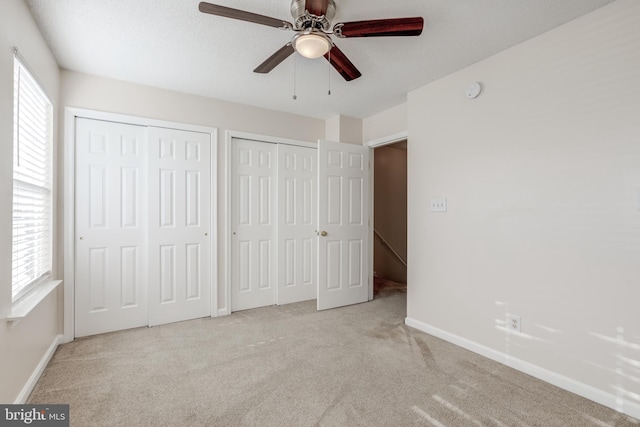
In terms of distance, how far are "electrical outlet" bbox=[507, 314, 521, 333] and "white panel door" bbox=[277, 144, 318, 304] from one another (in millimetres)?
2341

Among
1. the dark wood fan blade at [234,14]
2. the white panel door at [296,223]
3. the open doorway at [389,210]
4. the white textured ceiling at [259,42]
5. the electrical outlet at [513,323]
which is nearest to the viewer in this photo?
the dark wood fan blade at [234,14]

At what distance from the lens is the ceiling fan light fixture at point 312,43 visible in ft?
5.65

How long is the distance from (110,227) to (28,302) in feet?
3.56

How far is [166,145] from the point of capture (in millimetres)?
3133

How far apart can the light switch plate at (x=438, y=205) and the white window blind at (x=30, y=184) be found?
3.15m

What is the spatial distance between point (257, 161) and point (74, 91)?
181 cm

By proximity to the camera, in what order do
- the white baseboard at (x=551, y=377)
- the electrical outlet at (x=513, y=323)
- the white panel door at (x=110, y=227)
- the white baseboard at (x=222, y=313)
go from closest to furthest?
the white baseboard at (x=551, y=377) → the electrical outlet at (x=513, y=323) → the white panel door at (x=110, y=227) → the white baseboard at (x=222, y=313)

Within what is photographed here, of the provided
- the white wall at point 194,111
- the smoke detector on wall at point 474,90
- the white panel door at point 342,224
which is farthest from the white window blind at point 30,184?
the smoke detector on wall at point 474,90

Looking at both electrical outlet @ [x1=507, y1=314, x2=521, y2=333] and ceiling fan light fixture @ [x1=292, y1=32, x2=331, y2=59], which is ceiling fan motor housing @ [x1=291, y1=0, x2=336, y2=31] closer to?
ceiling fan light fixture @ [x1=292, y1=32, x2=331, y2=59]

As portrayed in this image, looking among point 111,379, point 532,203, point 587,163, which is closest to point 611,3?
point 587,163

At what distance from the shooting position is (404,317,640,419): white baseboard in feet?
5.79

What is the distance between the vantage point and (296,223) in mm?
3941

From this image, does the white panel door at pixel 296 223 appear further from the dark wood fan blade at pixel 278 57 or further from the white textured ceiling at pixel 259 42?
the dark wood fan blade at pixel 278 57

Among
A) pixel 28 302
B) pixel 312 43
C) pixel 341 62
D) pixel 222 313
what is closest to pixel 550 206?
pixel 341 62
